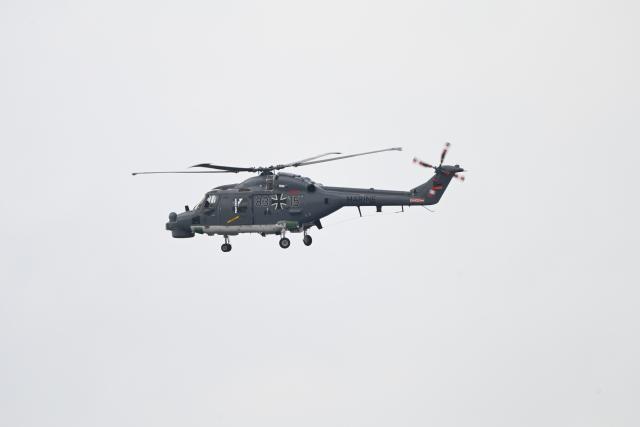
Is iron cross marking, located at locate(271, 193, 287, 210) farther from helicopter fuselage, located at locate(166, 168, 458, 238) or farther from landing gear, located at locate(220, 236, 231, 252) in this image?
landing gear, located at locate(220, 236, 231, 252)

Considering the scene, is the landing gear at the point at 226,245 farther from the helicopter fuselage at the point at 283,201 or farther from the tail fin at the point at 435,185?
the tail fin at the point at 435,185

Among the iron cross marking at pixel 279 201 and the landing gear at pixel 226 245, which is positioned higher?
the iron cross marking at pixel 279 201

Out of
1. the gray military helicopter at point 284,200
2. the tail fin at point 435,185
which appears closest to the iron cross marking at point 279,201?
the gray military helicopter at point 284,200

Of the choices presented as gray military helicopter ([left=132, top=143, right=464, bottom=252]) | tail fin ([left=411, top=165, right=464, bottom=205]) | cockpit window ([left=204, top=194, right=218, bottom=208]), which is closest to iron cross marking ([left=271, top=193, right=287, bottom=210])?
gray military helicopter ([left=132, top=143, right=464, bottom=252])

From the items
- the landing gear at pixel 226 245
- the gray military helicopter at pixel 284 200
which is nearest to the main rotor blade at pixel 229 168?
the gray military helicopter at pixel 284 200

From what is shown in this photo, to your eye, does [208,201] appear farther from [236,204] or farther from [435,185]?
[435,185]

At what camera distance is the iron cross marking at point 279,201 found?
84.0m

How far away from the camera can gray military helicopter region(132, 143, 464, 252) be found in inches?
3265

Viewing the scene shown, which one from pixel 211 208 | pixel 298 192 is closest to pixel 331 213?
pixel 298 192

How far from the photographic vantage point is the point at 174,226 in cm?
8794

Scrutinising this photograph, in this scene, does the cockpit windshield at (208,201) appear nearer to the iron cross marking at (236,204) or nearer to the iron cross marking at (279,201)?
the iron cross marking at (236,204)

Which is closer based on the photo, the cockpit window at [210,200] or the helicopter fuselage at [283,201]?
the helicopter fuselage at [283,201]

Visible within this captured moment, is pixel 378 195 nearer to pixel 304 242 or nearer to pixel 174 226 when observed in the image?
pixel 304 242

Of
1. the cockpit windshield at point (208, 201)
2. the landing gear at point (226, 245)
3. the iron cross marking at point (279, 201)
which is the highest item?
the cockpit windshield at point (208, 201)
